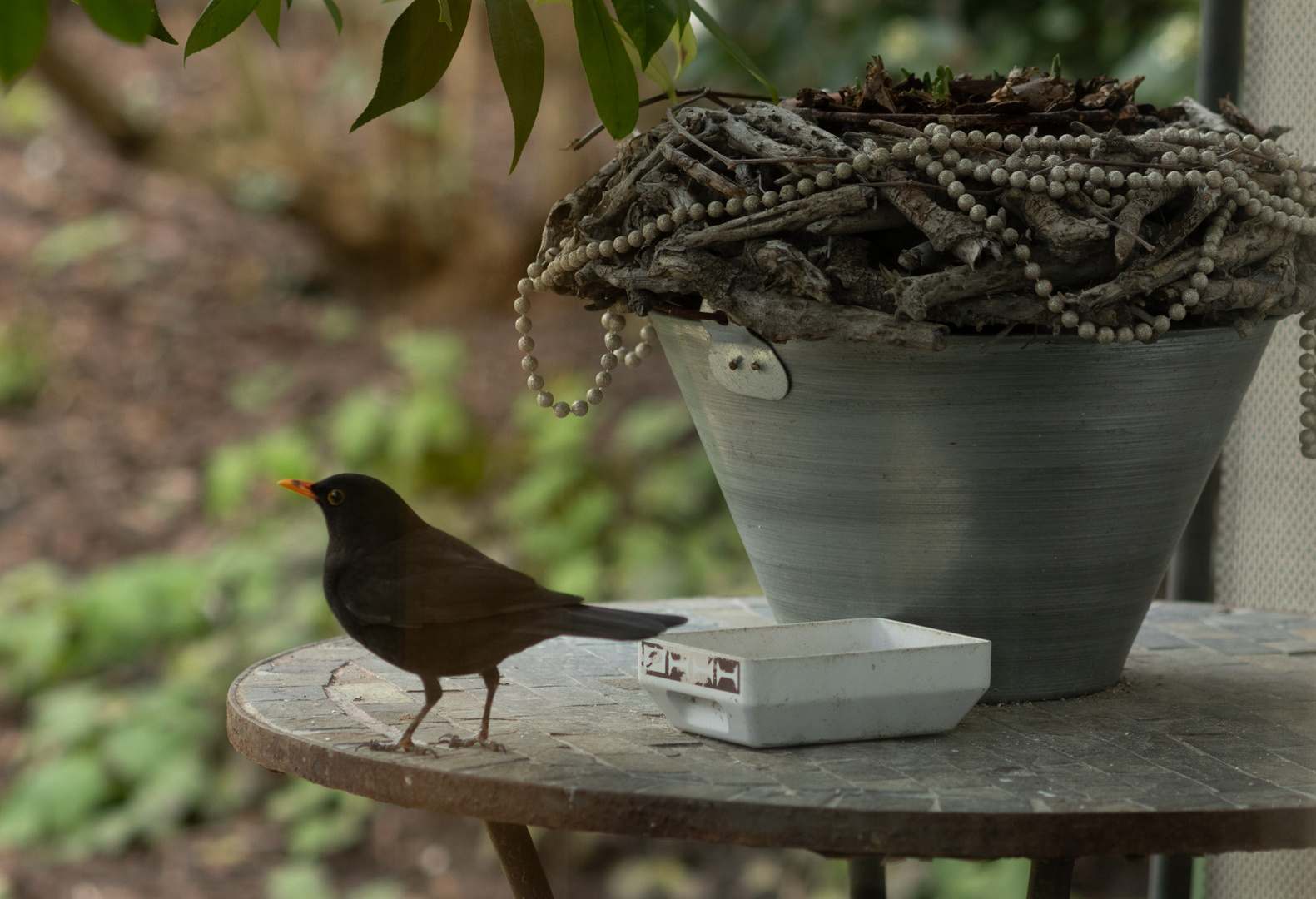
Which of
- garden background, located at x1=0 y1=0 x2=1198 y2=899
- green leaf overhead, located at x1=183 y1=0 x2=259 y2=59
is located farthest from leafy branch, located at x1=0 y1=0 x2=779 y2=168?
garden background, located at x1=0 y1=0 x2=1198 y2=899

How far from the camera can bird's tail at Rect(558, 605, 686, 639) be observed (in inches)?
26.2

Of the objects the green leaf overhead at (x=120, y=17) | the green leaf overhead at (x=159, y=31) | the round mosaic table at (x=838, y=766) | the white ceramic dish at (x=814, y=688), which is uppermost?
the green leaf overhead at (x=159, y=31)

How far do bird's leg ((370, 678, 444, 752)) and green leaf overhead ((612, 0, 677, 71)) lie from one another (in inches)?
13.5

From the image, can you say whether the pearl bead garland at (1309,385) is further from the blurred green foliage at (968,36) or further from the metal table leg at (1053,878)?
the blurred green foliage at (968,36)

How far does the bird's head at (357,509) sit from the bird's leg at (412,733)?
3.1 inches

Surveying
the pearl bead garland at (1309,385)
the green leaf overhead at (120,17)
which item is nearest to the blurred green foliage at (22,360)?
the green leaf overhead at (120,17)

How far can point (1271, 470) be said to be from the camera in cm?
129

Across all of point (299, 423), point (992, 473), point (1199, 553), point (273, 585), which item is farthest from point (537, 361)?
point (299, 423)

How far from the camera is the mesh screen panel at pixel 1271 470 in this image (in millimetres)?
1234

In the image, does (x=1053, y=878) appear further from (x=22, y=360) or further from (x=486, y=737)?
(x=22, y=360)

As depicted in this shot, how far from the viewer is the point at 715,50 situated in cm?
163

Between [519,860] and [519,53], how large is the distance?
45cm

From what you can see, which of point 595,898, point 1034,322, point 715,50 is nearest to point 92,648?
point 595,898

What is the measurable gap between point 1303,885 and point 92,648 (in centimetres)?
190
